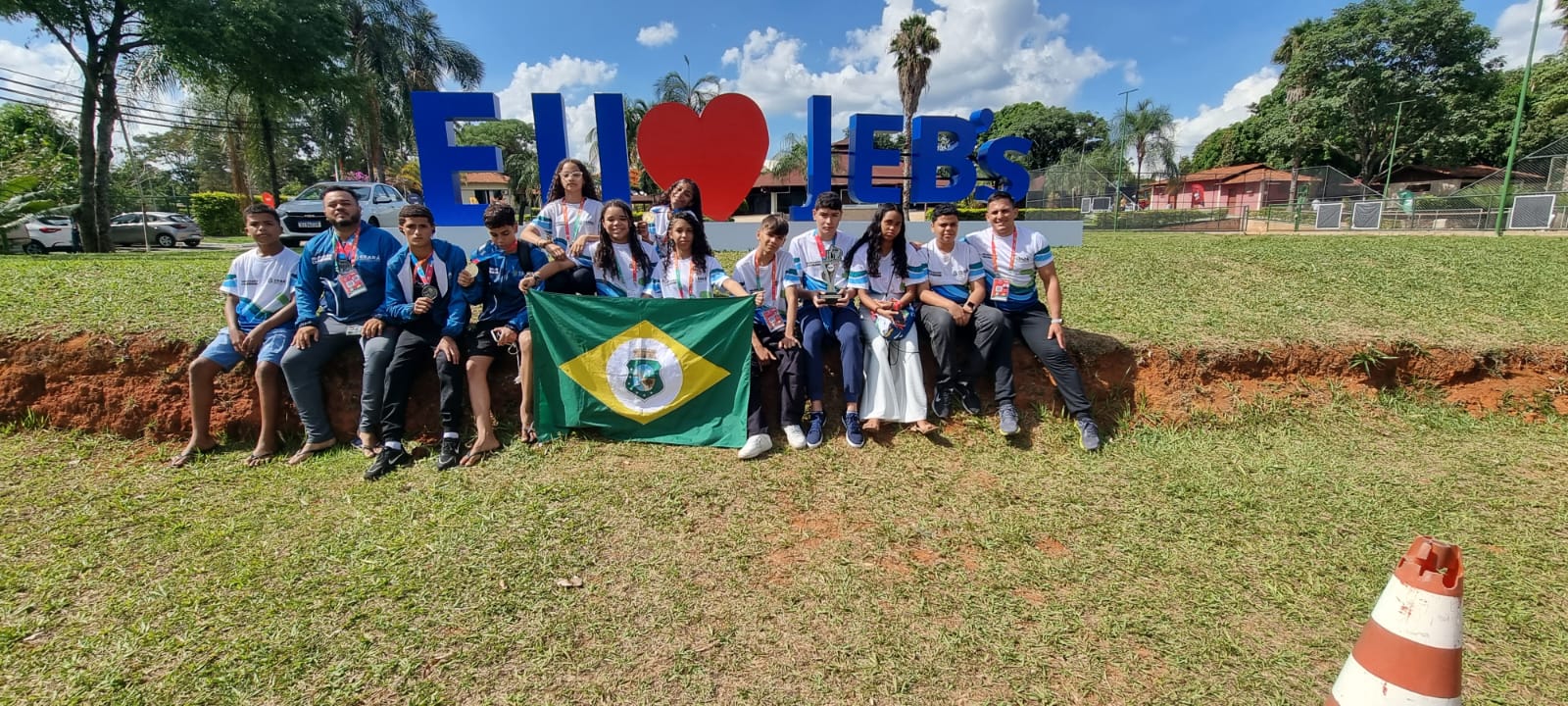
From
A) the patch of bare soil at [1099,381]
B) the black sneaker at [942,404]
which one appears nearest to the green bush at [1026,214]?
the patch of bare soil at [1099,381]

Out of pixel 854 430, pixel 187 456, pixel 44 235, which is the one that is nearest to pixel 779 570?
pixel 854 430

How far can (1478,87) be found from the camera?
32000 millimetres

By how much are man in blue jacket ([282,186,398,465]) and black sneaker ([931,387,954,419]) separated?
3.69 m

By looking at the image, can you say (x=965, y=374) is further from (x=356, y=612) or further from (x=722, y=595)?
(x=356, y=612)

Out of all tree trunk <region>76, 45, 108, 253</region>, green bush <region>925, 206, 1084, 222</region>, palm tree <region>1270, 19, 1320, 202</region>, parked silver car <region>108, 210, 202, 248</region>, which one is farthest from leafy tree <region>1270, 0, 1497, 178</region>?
parked silver car <region>108, 210, 202, 248</region>

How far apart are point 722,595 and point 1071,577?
5.15ft

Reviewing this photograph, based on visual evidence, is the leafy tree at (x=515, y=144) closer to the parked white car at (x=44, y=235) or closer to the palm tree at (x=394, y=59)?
the palm tree at (x=394, y=59)

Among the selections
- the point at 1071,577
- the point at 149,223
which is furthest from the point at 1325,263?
the point at 149,223

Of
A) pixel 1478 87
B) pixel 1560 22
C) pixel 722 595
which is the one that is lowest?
pixel 722 595

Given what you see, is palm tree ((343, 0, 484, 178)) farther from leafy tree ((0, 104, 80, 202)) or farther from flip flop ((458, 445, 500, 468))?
flip flop ((458, 445, 500, 468))

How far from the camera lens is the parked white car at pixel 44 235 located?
16.5 meters

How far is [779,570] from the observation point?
3080mm

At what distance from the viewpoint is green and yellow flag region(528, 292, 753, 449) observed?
446cm

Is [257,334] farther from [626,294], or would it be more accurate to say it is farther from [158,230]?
[158,230]
